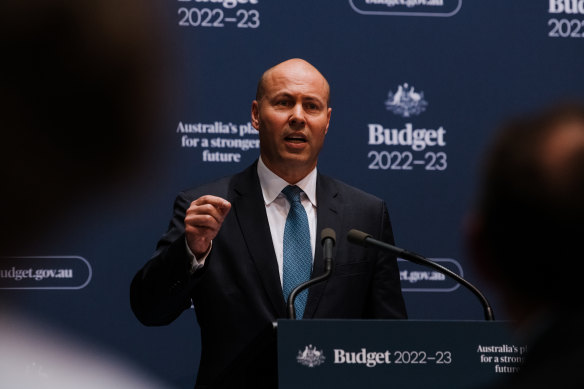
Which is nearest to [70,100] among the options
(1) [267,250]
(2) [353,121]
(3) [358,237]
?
(2) [353,121]

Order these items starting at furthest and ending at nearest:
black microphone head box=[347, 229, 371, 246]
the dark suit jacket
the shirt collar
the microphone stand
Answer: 1. the shirt collar
2. the dark suit jacket
3. black microphone head box=[347, 229, 371, 246]
4. the microphone stand

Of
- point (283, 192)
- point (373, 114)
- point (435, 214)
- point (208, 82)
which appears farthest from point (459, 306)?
point (208, 82)

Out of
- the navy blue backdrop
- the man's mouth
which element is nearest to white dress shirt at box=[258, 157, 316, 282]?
the man's mouth

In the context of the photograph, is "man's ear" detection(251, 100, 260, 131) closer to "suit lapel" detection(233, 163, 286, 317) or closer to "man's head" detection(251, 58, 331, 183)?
"man's head" detection(251, 58, 331, 183)

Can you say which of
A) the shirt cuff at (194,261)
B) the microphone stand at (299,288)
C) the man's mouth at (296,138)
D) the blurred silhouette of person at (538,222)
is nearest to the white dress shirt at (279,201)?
the man's mouth at (296,138)

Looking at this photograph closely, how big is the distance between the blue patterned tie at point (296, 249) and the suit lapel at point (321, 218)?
0.06m

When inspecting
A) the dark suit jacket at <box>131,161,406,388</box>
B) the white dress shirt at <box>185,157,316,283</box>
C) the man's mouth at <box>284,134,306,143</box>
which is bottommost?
the dark suit jacket at <box>131,161,406,388</box>

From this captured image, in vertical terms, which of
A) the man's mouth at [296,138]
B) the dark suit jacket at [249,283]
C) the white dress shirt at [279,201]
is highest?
the man's mouth at [296,138]

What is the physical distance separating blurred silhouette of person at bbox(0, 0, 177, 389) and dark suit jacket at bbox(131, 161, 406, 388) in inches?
41.2

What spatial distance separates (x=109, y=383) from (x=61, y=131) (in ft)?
4.39

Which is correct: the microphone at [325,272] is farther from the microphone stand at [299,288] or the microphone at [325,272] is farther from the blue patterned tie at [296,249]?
the blue patterned tie at [296,249]

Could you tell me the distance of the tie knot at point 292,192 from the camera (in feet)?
11.7

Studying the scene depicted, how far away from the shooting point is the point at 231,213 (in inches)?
139

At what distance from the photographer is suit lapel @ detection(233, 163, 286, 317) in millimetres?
3303
